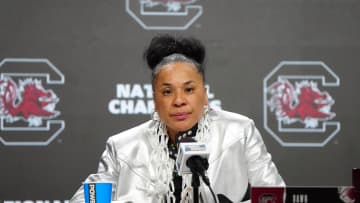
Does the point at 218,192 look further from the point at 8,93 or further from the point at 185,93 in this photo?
the point at 8,93

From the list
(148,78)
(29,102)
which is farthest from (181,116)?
(29,102)

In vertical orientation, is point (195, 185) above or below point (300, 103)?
below

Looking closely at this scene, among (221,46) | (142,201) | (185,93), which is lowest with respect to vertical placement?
(142,201)

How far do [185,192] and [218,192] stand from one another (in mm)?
142

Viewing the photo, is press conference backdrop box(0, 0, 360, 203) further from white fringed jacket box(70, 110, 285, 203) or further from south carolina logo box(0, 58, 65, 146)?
white fringed jacket box(70, 110, 285, 203)

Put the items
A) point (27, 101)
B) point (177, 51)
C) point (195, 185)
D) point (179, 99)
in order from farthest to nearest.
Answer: point (27, 101), point (177, 51), point (179, 99), point (195, 185)

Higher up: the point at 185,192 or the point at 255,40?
the point at 255,40

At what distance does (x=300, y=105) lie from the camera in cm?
363

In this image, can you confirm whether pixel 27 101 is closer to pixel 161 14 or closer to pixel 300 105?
pixel 161 14

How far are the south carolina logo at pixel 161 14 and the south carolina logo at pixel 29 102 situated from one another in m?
0.56

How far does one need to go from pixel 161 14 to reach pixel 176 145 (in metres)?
1.17

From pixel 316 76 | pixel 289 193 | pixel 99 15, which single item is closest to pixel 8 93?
pixel 99 15

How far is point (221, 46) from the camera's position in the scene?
363cm

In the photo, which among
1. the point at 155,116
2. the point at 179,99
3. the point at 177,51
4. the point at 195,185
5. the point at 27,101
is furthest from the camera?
the point at 27,101
